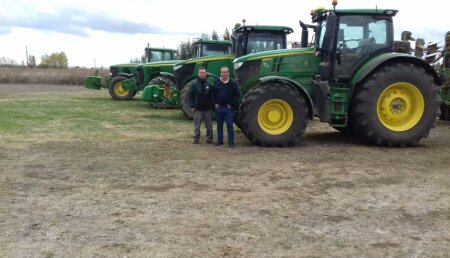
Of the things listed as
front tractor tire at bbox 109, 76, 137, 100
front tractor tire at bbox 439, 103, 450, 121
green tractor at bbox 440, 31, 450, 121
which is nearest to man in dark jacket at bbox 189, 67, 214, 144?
green tractor at bbox 440, 31, 450, 121

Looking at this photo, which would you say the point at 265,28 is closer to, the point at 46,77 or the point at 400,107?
the point at 400,107

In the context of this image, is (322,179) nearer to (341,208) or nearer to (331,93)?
(341,208)

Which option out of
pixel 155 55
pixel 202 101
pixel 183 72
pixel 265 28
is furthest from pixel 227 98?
pixel 155 55

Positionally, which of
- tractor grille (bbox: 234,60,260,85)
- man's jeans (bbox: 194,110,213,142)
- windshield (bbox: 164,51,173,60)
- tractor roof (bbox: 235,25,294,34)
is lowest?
man's jeans (bbox: 194,110,213,142)

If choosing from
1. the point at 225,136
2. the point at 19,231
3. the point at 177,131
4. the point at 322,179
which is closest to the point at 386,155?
the point at 322,179

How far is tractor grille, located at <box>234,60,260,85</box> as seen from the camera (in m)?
9.29

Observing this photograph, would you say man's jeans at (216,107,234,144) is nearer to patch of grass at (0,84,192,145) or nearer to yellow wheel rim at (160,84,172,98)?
patch of grass at (0,84,192,145)

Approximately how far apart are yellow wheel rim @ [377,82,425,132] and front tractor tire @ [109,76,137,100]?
13.3m

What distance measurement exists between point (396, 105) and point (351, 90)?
86 cm

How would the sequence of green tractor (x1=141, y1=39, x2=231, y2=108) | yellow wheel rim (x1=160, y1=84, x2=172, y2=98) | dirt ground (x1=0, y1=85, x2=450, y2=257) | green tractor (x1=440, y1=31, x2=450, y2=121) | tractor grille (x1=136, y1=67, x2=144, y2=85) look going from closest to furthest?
dirt ground (x1=0, y1=85, x2=450, y2=257) → green tractor (x1=440, y1=31, x2=450, y2=121) → green tractor (x1=141, y1=39, x2=231, y2=108) → yellow wheel rim (x1=160, y1=84, x2=172, y2=98) → tractor grille (x1=136, y1=67, x2=144, y2=85)

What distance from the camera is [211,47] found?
15828mm

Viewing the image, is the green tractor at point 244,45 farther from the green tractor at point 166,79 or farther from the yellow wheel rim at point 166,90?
the yellow wheel rim at point 166,90

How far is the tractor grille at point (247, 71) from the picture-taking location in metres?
9.29

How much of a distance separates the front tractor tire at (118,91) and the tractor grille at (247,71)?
11472mm
